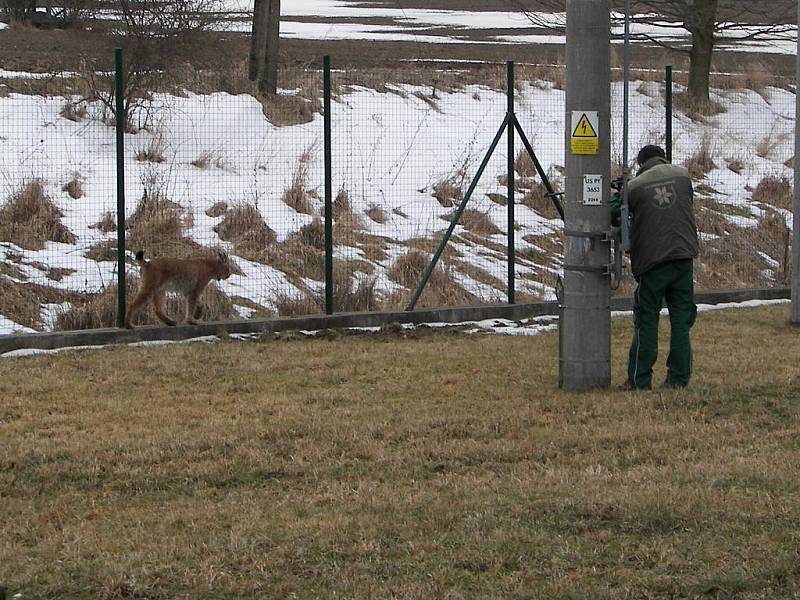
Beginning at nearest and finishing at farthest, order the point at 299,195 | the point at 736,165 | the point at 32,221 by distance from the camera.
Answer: the point at 32,221 < the point at 299,195 < the point at 736,165

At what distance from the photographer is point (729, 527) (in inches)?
259

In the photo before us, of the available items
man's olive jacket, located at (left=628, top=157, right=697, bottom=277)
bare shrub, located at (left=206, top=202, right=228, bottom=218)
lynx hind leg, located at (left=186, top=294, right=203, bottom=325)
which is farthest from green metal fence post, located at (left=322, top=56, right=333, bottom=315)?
man's olive jacket, located at (left=628, top=157, right=697, bottom=277)

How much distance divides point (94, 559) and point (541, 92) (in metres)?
21.5

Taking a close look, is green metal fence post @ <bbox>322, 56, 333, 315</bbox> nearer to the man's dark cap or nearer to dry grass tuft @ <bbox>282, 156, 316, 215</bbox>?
dry grass tuft @ <bbox>282, 156, 316, 215</bbox>

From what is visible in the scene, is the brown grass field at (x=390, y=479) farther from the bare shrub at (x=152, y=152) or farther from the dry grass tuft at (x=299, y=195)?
the bare shrub at (x=152, y=152)

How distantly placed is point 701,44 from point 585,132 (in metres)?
17.9

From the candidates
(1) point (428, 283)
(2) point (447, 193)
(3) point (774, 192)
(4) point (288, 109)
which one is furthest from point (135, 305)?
(3) point (774, 192)

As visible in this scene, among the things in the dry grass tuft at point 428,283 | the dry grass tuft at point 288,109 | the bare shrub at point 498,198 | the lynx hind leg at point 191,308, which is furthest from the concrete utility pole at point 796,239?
the dry grass tuft at point 288,109

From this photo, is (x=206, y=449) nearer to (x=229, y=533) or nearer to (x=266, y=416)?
(x=266, y=416)

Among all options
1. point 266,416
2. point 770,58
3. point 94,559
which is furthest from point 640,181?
point 770,58

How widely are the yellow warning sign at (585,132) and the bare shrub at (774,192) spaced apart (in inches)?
507

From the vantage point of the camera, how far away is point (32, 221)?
16156 millimetres

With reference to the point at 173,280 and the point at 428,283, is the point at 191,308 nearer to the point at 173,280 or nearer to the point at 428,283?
the point at 173,280

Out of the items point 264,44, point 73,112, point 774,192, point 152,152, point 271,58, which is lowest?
point 774,192
